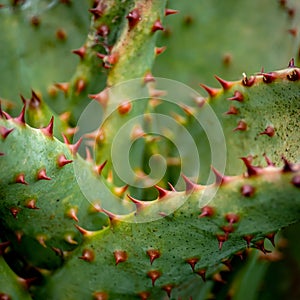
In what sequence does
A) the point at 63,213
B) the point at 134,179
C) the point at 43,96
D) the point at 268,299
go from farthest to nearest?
the point at 268,299
the point at 43,96
the point at 134,179
the point at 63,213

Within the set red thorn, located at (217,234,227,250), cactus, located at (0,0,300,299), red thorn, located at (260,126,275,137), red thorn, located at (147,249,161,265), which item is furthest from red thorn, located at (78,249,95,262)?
red thorn, located at (260,126,275,137)

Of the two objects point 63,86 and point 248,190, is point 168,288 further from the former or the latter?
point 63,86

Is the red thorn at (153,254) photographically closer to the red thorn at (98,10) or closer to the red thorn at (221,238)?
the red thorn at (221,238)

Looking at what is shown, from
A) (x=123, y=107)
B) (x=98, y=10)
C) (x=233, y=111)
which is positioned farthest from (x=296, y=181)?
(x=98, y=10)

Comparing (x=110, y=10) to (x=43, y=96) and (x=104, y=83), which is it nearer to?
(x=104, y=83)

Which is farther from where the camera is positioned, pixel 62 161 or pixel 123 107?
pixel 123 107

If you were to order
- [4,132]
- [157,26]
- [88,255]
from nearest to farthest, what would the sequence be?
[4,132]
[88,255]
[157,26]

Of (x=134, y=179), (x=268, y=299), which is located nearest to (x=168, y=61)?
(x=134, y=179)
